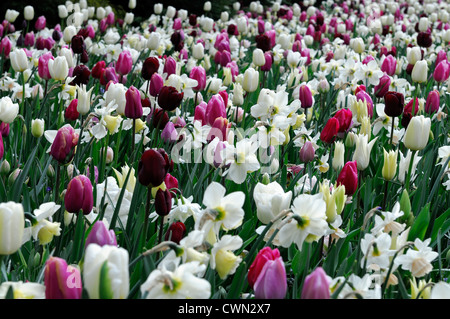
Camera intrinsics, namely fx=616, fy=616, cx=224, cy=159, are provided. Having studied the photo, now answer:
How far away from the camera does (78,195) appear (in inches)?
58.6

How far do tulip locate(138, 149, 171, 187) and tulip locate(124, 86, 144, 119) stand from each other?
33.3 inches

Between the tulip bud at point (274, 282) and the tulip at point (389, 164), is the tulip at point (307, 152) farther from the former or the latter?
the tulip bud at point (274, 282)

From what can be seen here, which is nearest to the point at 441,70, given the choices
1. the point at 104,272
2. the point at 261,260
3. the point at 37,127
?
the point at 37,127

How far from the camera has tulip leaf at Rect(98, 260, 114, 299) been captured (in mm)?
921

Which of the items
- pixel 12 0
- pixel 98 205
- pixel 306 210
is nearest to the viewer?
pixel 306 210

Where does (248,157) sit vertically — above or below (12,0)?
above

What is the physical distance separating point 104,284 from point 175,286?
0.13 meters

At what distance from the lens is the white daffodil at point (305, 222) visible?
1235mm

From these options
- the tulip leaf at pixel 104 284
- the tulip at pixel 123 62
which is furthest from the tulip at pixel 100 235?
the tulip at pixel 123 62

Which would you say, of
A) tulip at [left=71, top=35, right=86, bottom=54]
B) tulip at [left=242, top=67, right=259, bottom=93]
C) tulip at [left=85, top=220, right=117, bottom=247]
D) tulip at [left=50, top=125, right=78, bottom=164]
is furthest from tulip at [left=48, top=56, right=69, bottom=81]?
tulip at [left=85, top=220, right=117, bottom=247]
